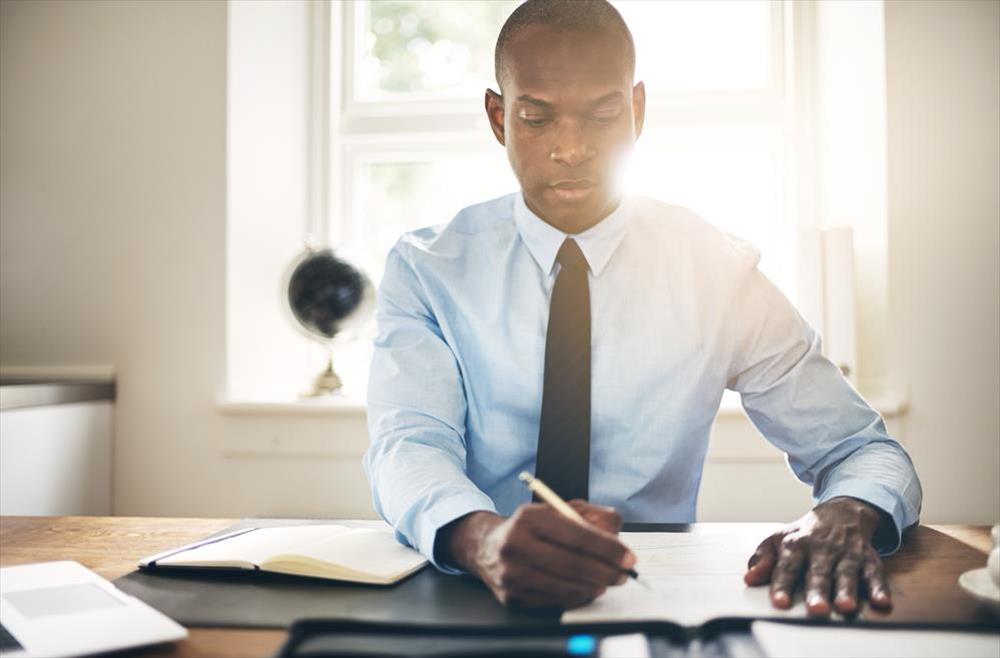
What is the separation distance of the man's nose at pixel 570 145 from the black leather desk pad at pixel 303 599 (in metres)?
0.64

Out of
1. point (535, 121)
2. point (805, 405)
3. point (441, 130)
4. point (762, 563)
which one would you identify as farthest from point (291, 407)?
point (762, 563)

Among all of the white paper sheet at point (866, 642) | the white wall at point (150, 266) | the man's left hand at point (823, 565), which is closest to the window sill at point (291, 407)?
the white wall at point (150, 266)

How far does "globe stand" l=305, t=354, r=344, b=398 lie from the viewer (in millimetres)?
2307

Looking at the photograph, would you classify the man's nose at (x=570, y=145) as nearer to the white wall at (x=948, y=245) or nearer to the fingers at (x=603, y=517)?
the fingers at (x=603, y=517)

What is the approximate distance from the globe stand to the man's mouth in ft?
3.87

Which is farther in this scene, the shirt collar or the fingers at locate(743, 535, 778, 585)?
the shirt collar

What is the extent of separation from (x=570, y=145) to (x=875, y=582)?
0.72 metres

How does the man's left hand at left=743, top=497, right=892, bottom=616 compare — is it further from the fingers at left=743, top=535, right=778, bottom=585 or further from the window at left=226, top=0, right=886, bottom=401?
the window at left=226, top=0, right=886, bottom=401

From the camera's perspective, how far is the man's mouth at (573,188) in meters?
1.30

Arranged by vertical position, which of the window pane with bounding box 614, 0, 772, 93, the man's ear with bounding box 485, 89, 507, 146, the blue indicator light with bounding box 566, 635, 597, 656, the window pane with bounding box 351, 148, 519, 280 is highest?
the window pane with bounding box 614, 0, 772, 93

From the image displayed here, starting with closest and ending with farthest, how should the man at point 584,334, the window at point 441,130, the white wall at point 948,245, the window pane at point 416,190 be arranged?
the man at point 584,334
the white wall at point 948,245
the window at point 441,130
the window pane at point 416,190

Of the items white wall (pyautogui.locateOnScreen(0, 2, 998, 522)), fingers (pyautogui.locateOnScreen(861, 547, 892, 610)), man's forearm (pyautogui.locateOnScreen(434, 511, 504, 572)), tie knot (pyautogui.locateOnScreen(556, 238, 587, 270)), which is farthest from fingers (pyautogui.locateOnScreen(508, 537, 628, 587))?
white wall (pyautogui.locateOnScreen(0, 2, 998, 522))

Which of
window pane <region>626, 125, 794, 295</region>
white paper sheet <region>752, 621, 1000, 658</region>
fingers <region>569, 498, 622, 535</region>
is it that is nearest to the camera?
white paper sheet <region>752, 621, 1000, 658</region>

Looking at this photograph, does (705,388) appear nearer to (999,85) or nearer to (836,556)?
(836,556)
